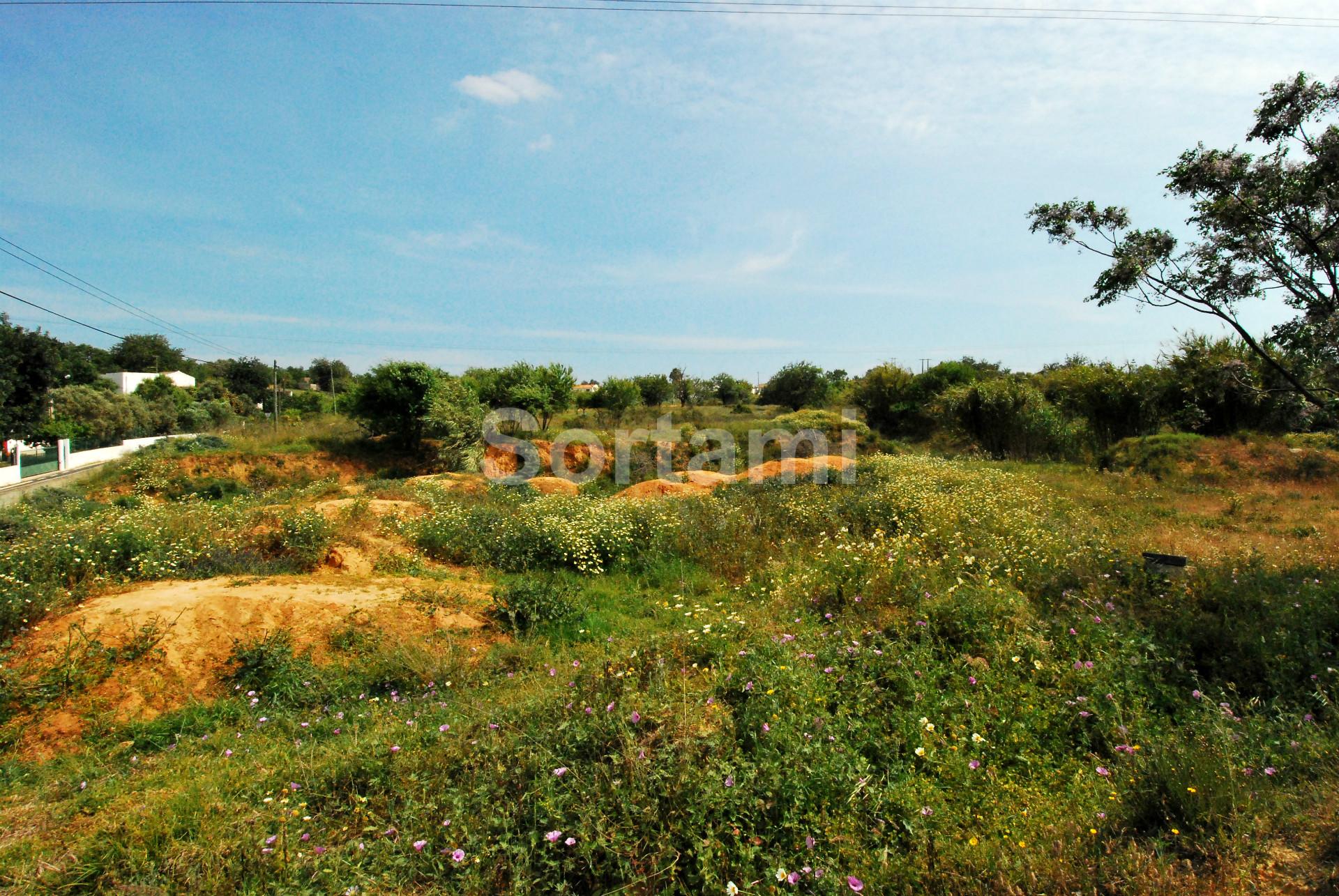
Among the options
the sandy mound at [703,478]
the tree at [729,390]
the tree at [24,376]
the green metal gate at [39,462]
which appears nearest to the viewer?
the sandy mound at [703,478]

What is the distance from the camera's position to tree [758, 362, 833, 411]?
36000 mm

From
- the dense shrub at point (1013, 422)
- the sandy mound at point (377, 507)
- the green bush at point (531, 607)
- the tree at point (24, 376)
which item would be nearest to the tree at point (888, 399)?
the dense shrub at point (1013, 422)

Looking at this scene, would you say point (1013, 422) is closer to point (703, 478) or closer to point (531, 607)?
point (703, 478)

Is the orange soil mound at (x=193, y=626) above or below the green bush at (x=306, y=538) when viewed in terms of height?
below

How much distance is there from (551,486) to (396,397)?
28.4ft

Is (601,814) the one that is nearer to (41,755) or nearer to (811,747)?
(811,747)

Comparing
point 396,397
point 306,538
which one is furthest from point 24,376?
point 306,538

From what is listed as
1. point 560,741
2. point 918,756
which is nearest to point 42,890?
point 560,741

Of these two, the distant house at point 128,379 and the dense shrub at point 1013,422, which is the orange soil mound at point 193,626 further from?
the distant house at point 128,379

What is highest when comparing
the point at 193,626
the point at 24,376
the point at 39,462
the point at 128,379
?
the point at 128,379

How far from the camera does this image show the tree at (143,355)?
65.4m

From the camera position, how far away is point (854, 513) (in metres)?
8.41

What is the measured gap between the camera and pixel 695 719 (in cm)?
289

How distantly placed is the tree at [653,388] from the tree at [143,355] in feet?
191
